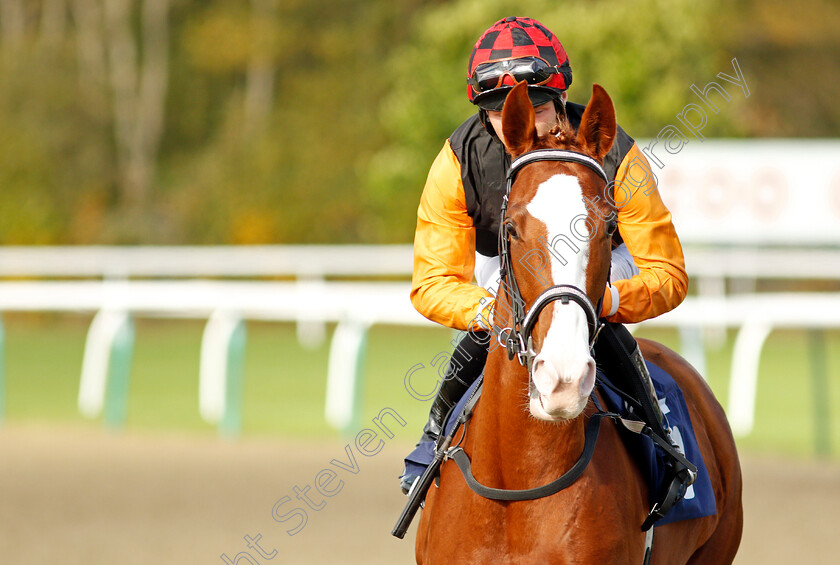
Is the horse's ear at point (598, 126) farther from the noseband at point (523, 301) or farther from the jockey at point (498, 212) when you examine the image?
the jockey at point (498, 212)

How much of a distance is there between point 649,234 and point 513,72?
61 cm

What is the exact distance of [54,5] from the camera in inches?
1204

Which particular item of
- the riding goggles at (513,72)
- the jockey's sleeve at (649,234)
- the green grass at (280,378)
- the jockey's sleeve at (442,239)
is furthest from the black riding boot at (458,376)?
the green grass at (280,378)

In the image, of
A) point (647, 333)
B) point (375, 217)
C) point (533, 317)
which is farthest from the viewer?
point (375, 217)

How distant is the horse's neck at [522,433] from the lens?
3092 millimetres

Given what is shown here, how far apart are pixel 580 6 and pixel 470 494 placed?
803 inches

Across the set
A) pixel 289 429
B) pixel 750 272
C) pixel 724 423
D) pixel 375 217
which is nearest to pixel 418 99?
pixel 375 217

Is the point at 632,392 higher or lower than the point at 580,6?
lower

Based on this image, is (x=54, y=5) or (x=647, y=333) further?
(x=54, y=5)

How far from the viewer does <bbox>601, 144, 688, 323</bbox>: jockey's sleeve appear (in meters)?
3.36

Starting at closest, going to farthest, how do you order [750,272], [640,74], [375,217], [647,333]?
[750,272] → [647,333] → [640,74] → [375,217]

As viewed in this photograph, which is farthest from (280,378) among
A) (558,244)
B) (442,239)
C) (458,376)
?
(558,244)

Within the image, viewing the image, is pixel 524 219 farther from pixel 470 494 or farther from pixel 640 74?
pixel 640 74

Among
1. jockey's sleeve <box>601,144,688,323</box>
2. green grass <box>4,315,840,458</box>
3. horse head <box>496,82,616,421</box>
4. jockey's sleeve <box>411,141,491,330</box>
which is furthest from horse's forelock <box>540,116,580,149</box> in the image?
green grass <box>4,315,840,458</box>
